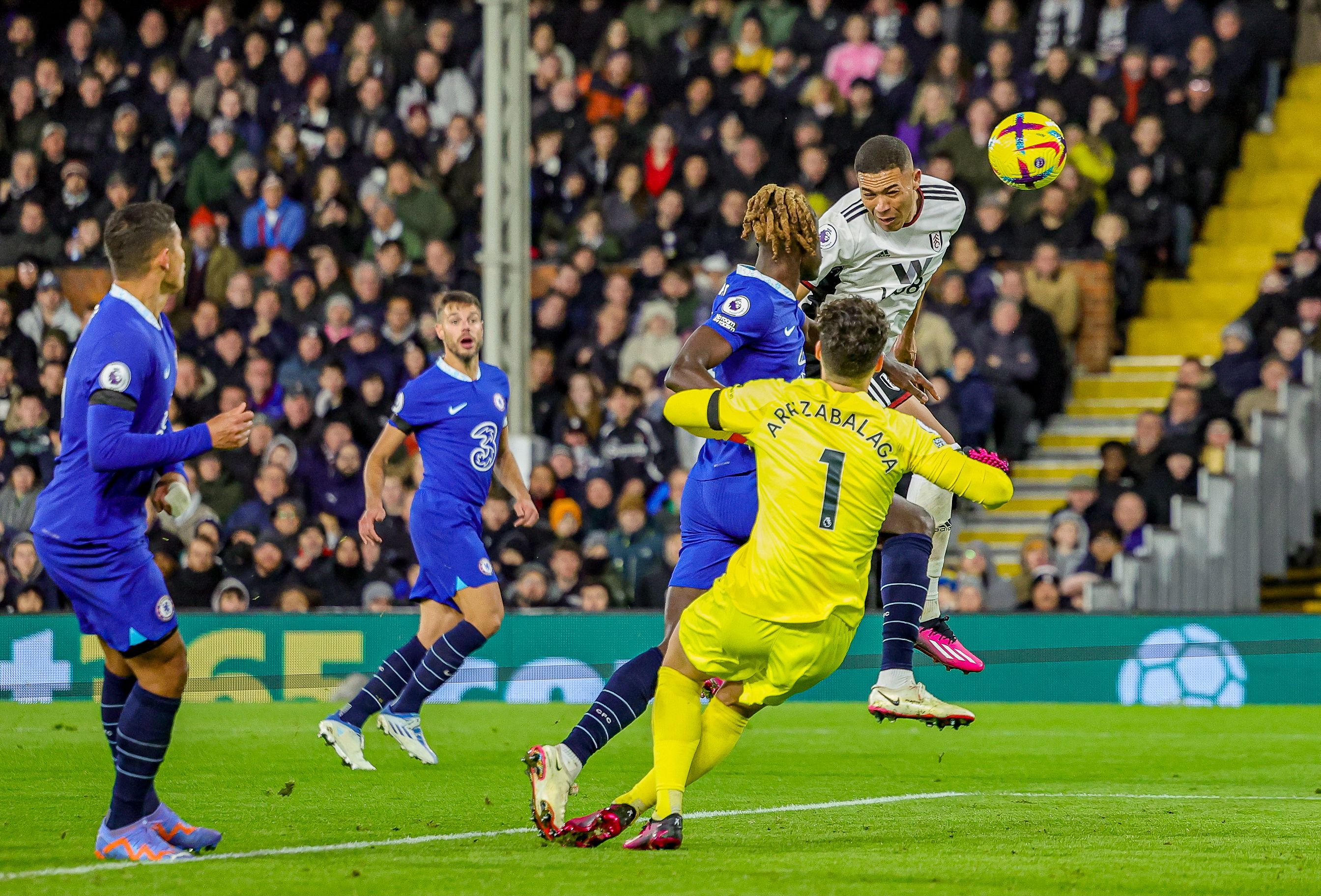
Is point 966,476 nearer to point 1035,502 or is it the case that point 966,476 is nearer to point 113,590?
point 113,590

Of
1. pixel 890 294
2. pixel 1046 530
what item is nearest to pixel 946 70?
pixel 1046 530

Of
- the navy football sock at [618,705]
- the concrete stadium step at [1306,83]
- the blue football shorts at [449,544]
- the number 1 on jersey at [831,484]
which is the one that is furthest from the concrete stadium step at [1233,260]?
the number 1 on jersey at [831,484]

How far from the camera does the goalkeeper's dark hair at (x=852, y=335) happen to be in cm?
617

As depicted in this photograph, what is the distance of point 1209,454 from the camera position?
48.0 feet

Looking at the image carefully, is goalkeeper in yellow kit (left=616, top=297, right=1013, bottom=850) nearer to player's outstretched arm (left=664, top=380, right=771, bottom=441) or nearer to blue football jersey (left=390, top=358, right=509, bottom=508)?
player's outstretched arm (left=664, top=380, right=771, bottom=441)

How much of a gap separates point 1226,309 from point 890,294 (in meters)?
10.6

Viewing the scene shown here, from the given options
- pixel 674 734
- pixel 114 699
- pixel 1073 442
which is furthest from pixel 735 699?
pixel 1073 442

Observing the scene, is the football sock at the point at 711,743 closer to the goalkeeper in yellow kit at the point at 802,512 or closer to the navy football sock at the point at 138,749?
the goalkeeper in yellow kit at the point at 802,512

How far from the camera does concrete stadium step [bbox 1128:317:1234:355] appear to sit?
57.5 feet

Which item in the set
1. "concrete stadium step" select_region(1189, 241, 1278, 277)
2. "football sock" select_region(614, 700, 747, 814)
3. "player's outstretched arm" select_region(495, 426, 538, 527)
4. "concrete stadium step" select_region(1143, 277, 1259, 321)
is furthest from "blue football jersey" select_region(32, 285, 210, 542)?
"concrete stadium step" select_region(1189, 241, 1278, 277)

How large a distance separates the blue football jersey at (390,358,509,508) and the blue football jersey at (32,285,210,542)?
3569mm

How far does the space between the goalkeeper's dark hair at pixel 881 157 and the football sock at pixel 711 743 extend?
254 cm

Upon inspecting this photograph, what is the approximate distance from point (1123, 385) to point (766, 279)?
35.2 ft

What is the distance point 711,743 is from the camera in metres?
6.47
